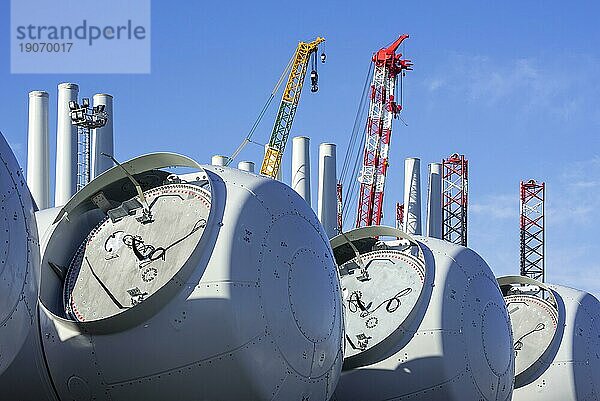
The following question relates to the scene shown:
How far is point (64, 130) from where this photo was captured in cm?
3534

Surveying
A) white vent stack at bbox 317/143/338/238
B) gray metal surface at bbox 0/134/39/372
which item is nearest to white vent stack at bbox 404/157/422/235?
white vent stack at bbox 317/143/338/238

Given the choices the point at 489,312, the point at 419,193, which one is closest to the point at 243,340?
the point at 489,312

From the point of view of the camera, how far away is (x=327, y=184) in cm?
4359

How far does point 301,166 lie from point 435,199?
1503 centimetres

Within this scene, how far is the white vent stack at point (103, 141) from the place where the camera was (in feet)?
110

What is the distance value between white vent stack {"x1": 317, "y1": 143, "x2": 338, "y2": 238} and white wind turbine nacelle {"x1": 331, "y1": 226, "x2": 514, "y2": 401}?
2521cm

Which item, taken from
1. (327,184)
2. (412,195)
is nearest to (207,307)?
(327,184)

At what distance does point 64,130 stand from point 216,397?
82.1ft

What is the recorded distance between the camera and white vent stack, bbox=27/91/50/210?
116ft

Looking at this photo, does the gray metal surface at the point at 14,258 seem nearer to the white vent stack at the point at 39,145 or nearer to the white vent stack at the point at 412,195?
the white vent stack at the point at 39,145

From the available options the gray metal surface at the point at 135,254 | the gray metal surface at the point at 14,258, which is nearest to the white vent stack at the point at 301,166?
the gray metal surface at the point at 135,254

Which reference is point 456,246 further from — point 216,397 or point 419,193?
point 419,193

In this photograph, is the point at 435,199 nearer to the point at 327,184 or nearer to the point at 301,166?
the point at 327,184

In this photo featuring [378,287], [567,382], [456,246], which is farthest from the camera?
[567,382]
